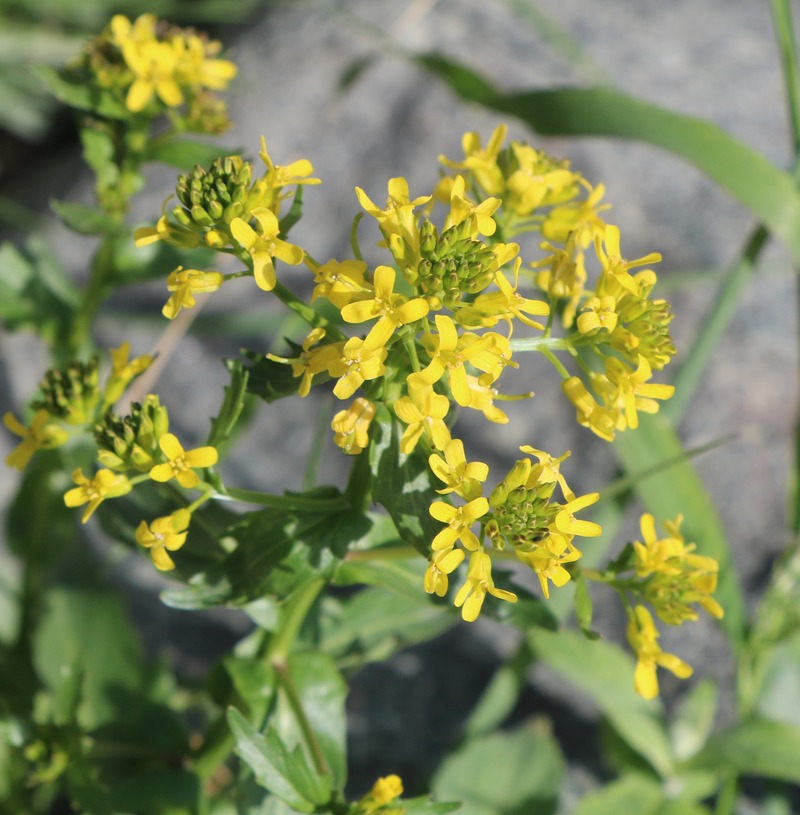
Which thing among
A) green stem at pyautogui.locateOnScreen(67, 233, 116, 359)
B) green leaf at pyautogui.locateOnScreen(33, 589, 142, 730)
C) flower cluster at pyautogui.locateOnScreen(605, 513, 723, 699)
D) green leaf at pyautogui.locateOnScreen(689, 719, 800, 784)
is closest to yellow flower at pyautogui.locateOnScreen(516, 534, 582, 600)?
A: flower cluster at pyautogui.locateOnScreen(605, 513, 723, 699)

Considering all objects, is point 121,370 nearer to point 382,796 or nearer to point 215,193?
point 215,193

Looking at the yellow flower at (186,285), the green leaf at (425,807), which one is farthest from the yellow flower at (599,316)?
the green leaf at (425,807)

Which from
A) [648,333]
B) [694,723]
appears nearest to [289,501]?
[648,333]

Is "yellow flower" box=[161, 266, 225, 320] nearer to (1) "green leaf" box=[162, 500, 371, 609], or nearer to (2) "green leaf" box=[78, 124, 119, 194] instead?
(1) "green leaf" box=[162, 500, 371, 609]

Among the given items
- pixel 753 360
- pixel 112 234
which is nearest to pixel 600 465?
pixel 753 360

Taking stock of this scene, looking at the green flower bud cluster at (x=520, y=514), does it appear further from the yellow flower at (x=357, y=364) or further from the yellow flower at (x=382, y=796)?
the yellow flower at (x=382, y=796)
